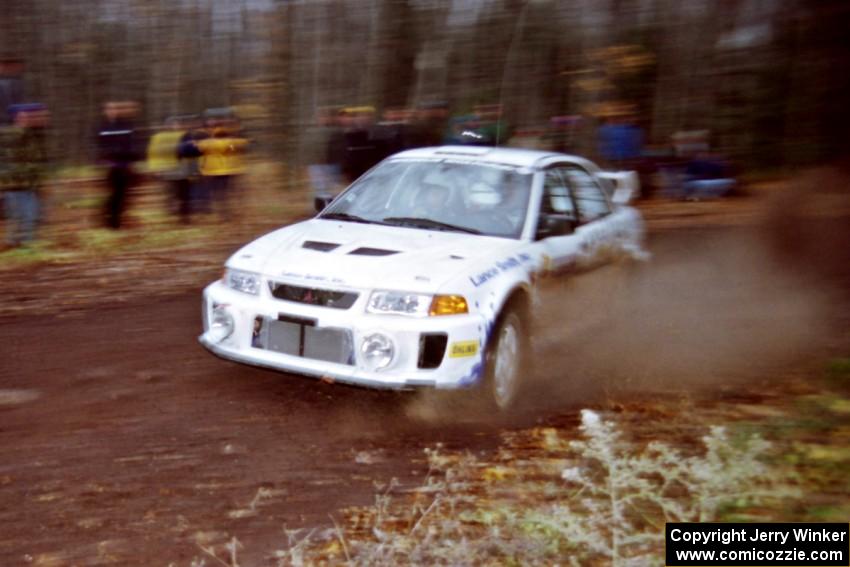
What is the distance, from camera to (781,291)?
10133mm

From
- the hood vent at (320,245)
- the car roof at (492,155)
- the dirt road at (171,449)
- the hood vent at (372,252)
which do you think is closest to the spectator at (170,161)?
the dirt road at (171,449)

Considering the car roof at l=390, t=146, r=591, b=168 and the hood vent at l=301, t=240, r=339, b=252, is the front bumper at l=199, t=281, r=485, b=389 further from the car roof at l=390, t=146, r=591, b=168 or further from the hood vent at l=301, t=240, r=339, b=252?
the car roof at l=390, t=146, r=591, b=168

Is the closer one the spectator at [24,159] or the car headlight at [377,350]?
the car headlight at [377,350]

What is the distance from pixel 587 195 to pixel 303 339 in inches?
117

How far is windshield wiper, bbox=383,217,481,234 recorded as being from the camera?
6770 mm

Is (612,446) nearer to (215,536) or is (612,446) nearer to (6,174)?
(215,536)

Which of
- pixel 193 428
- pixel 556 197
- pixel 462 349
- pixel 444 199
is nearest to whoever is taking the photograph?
pixel 462 349

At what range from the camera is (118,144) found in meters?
12.4

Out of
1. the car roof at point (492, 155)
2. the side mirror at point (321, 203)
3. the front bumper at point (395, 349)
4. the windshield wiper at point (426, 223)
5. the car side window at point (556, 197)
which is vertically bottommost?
the front bumper at point (395, 349)

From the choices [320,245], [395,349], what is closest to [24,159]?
[320,245]

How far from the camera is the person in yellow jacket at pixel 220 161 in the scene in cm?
1381

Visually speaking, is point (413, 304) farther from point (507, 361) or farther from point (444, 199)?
point (444, 199)

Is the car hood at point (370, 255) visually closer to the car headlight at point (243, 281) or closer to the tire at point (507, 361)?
the car headlight at point (243, 281)

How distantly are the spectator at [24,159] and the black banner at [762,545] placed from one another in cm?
969
